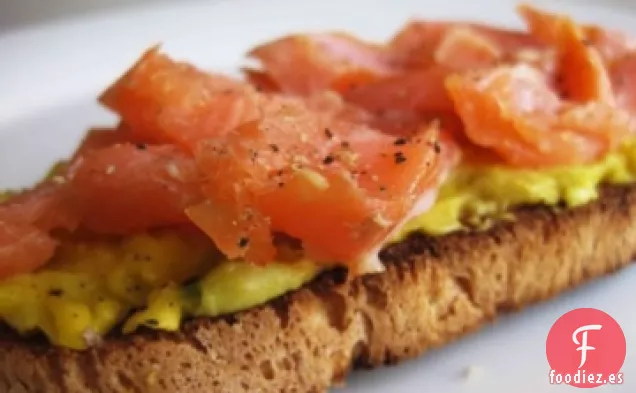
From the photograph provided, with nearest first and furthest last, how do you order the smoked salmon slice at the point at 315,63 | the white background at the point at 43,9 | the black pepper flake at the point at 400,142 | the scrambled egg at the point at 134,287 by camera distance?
the scrambled egg at the point at 134,287
the black pepper flake at the point at 400,142
the smoked salmon slice at the point at 315,63
the white background at the point at 43,9

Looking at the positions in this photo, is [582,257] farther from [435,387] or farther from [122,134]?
[122,134]

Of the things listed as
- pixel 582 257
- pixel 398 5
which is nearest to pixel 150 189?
pixel 582 257

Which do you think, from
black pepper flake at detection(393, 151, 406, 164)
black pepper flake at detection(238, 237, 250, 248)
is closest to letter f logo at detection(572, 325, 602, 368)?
black pepper flake at detection(393, 151, 406, 164)

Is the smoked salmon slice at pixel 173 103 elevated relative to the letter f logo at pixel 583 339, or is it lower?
elevated

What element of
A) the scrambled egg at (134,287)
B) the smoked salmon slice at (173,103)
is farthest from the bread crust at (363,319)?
the smoked salmon slice at (173,103)

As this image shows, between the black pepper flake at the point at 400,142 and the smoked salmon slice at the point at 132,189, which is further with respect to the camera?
the black pepper flake at the point at 400,142

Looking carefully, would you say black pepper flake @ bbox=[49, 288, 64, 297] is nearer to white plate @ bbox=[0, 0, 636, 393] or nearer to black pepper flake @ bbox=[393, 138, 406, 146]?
white plate @ bbox=[0, 0, 636, 393]

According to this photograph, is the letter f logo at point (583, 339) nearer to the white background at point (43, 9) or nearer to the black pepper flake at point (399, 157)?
the black pepper flake at point (399, 157)
